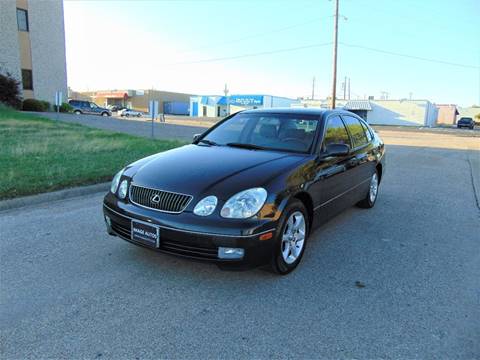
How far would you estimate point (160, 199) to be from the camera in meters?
3.30

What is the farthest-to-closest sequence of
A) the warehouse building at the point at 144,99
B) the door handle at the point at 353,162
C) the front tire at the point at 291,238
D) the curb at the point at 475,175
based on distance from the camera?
the warehouse building at the point at 144,99 < the curb at the point at 475,175 < the door handle at the point at 353,162 < the front tire at the point at 291,238

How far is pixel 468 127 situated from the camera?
53438mm

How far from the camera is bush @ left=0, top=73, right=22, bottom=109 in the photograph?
27542mm

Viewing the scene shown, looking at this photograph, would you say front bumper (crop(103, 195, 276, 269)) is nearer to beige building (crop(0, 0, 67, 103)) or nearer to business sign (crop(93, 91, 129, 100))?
beige building (crop(0, 0, 67, 103))

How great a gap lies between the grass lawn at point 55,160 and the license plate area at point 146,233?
317 cm

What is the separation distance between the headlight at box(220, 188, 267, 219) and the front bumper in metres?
0.11

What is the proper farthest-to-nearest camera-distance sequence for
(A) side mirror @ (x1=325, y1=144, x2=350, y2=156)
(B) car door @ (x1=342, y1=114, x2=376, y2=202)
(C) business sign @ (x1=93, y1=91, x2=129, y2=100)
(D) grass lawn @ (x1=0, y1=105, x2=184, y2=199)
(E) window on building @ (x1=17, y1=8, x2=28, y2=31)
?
(C) business sign @ (x1=93, y1=91, x2=129, y2=100) → (E) window on building @ (x1=17, y1=8, x2=28, y2=31) → (D) grass lawn @ (x1=0, y1=105, x2=184, y2=199) → (B) car door @ (x1=342, y1=114, x2=376, y2=202) → (A) side mirror @ (x1=325, y1=144, x2=350, y2=156)

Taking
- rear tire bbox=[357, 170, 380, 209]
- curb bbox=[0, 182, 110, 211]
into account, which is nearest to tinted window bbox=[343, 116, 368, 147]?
rear tire bbox=[357, 170, 380, 209]

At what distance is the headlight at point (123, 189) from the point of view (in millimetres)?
3609

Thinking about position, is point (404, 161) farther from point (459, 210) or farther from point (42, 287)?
point (42, 287)

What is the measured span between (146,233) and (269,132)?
2.02 m

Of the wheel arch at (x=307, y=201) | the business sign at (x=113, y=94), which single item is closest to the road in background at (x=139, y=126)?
the wheel arch at (x=307, y=201)

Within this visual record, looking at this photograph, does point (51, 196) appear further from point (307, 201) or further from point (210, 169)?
point (307, 201)

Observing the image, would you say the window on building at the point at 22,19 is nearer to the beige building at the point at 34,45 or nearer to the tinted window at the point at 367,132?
the beige building at the point at 34,45
